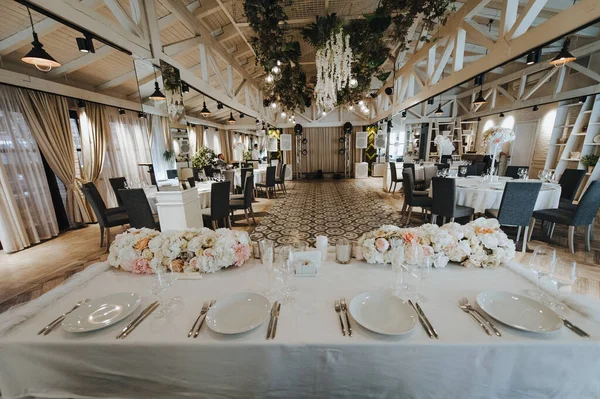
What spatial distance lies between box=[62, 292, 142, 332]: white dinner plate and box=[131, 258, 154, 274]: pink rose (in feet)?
0.71

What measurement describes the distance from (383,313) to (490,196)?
3.55 metres

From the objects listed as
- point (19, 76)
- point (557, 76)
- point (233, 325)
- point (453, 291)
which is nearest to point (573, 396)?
point (453, 291)

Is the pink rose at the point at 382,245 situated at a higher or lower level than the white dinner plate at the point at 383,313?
higher

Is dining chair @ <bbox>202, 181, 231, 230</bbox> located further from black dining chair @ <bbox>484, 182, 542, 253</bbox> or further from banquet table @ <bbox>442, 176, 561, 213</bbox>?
black dining chair @ <bbox>484, 182, 542, 253</bbox>

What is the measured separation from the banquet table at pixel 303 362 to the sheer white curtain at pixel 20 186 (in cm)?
457

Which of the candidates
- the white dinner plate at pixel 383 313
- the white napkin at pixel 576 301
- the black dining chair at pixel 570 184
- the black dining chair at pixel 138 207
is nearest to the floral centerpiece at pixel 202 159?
the black dining chair at pixel 138 207

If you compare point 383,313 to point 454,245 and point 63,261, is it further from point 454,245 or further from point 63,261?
point 63,261

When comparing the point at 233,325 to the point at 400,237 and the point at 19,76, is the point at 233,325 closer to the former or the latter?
the point at 400,237

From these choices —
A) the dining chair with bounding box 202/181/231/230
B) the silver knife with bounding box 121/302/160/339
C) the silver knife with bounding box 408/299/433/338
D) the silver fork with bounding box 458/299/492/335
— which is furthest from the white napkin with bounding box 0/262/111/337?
the dining chair with bounding box 202/181/231/230

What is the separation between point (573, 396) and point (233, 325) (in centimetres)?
126

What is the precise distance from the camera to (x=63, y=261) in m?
3.42

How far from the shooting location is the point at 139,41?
2402mm

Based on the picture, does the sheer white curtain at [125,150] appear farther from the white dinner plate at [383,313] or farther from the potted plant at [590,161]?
the potted plant at [590,161]

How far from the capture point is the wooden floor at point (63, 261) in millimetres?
2568
